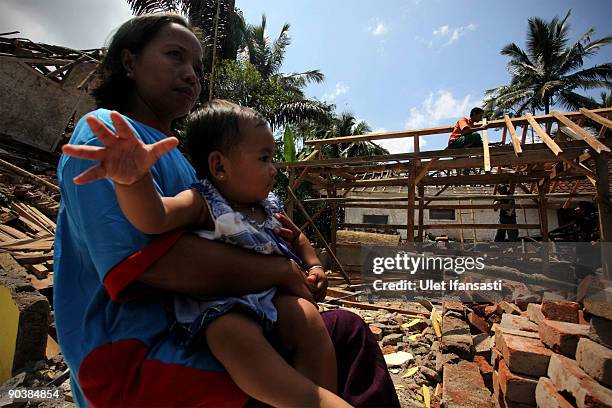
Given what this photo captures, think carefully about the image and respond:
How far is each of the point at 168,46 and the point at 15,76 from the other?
10.6m

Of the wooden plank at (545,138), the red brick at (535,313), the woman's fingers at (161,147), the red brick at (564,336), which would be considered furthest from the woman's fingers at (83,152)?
the wooden plank at (545,138)

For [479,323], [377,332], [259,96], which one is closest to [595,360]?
[479,323]

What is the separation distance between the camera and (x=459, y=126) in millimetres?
6684

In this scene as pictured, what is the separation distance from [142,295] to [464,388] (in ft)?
9.25

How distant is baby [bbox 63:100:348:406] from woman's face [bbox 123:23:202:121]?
10 centimetres

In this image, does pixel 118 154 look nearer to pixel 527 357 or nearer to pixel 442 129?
pixel 527 357

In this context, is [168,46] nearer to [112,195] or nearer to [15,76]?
[112,195]

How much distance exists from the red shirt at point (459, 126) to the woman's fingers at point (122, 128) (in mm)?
6846

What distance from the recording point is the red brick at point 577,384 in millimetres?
1751

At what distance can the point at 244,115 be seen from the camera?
122cm

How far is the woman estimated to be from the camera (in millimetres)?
828

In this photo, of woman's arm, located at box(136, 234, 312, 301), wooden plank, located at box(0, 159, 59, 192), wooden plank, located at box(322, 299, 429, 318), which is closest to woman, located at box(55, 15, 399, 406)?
woman's arm, located at box(136, 234, 312, 301)

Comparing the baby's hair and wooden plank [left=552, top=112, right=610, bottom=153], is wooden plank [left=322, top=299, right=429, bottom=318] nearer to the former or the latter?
wooden plank [left=552, top=112, right=610, bottom=153]

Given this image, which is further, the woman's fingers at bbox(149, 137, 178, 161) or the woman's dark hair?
the woman's dark hair
